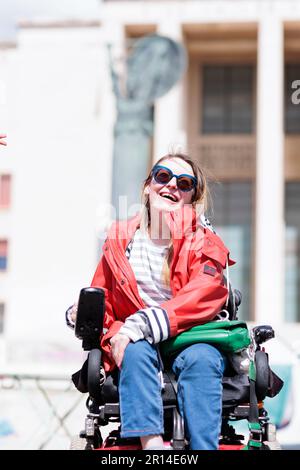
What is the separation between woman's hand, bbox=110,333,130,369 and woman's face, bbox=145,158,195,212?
0.70m

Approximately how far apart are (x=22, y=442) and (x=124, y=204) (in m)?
3.96

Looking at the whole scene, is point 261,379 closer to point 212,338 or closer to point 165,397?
point 212,338

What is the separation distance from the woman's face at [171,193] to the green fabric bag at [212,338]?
61 centimetres

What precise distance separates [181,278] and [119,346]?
0.47 m

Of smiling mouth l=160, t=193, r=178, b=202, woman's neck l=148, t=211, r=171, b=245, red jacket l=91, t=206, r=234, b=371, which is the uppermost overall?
smiling mouth l=160, t=193, r=178, b=202

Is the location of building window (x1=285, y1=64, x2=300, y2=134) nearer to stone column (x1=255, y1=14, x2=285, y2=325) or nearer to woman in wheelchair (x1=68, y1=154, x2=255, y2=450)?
stone column (x1=255, y1=14, x2=285, y2=325)

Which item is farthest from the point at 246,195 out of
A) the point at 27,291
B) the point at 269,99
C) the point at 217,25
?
the point at 27,291

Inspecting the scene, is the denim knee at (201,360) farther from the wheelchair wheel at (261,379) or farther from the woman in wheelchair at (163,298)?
A: the wheelchair wheel at (261,379)

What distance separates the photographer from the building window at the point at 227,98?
28.8m

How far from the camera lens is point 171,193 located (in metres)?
3.41

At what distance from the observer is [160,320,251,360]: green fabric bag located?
3.05 meters

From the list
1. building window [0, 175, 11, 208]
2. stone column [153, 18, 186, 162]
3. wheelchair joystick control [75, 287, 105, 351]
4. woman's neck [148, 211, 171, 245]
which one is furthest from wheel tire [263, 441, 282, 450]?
building window [0, 175, 11, 208]

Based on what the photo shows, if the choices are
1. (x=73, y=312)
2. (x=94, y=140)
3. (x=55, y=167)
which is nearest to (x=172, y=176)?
(x=73, y=312)
